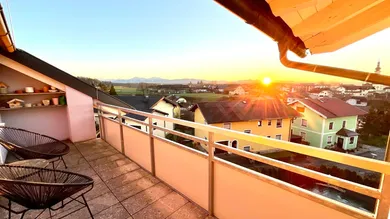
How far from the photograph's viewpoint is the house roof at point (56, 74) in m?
3.58

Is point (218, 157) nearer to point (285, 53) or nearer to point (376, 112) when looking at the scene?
point (285, 53)

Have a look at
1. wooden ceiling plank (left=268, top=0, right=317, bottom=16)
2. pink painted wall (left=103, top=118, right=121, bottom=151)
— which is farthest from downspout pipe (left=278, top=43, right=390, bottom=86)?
pink painted wall (left=103, top=118, right=121, bottom=151)

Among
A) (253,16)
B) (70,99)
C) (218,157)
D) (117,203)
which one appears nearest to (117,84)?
(70,99)

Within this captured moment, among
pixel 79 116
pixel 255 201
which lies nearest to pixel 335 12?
pixel 255 201

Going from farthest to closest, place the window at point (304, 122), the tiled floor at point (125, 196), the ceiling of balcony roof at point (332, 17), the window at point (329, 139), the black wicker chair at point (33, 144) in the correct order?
the window at point (304, 122) < the window at point (329, 139) < the black wicker chair at point (33, 144) < the tiled floor at point (125, 196) < the ceiling of balcony roof at point (332, 17)

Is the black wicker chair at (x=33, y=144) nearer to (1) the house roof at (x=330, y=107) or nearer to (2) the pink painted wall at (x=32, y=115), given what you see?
(2) the pink painted wall at (x=32, y=115)

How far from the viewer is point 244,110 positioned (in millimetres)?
13195

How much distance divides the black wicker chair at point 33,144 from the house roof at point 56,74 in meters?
1.68

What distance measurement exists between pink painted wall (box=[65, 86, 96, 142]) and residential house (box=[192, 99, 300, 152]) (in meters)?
8.22

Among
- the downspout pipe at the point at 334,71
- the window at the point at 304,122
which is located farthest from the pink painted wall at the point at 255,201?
the window at the point at 304,122

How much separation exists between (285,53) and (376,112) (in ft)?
6.89

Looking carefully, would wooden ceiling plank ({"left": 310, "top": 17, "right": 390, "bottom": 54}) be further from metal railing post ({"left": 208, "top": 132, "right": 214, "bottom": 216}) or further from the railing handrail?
metal railing post ({"left": 208, "top": 132, "right": 214, "bottom": 216})

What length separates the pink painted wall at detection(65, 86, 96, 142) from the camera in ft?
14.2

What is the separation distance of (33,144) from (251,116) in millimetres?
11855
